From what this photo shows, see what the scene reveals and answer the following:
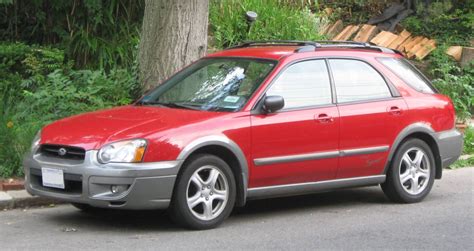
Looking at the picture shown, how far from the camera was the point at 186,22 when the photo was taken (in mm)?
9430

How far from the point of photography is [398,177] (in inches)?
309

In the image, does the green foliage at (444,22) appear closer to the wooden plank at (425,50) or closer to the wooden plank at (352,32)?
the wooden plank at (425,50)

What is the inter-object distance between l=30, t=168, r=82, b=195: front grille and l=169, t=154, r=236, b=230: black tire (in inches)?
30.8

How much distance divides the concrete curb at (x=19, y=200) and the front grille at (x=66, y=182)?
0.89m

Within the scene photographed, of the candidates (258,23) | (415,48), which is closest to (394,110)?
(258,23)

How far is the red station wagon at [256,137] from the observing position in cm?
634

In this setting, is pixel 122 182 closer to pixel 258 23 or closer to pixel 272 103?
pixel 272 103

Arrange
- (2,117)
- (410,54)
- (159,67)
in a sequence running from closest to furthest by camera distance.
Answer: (2,117) < (159,67) < (410,54)

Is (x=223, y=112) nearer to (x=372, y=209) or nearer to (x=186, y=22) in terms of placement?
(x=372, y=209)

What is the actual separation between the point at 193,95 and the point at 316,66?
3.98 feet

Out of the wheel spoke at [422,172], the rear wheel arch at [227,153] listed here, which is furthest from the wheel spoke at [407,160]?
the rear wheel arch at [227,153]

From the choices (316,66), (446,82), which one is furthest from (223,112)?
(446,82)

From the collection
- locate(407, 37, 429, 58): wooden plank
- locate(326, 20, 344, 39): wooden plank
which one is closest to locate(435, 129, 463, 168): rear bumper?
locate(407, 37, 429, 58): wooden plank

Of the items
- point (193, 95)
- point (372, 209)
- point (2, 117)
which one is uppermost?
point (193, 95)
